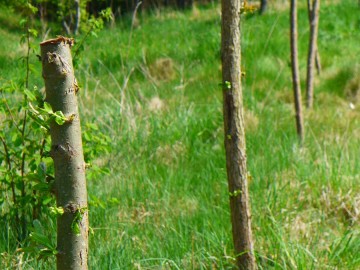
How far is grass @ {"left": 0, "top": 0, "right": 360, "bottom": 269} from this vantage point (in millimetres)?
2533

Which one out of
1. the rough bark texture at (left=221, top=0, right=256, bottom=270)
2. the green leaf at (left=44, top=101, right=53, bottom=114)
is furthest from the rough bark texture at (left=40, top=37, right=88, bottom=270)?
the rough bark texture at (left=221, top=0, right=256, bottom=270)

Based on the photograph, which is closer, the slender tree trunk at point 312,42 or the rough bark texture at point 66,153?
the rough bark texture at point 66,153

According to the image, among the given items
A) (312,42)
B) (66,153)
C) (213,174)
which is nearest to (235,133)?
(66,153)

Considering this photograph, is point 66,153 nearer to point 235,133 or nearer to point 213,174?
point 235,133

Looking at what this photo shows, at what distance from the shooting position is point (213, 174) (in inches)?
137

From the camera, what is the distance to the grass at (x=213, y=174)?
253 cm

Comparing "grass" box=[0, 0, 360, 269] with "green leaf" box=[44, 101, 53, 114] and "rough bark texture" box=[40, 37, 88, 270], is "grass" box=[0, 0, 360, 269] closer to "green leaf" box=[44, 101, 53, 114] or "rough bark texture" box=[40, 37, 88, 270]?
"rough bark texture" box=[40, 37, 88, 270]

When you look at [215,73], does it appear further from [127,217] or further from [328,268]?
[328,268]

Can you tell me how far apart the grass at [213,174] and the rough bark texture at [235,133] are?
0.15 metres

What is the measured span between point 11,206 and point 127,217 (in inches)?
21.9

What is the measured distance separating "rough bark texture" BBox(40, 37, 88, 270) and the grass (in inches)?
32.3

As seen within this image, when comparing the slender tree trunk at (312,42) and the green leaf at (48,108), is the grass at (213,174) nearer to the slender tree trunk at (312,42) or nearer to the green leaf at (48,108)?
the slender tree trunk at (312,42)

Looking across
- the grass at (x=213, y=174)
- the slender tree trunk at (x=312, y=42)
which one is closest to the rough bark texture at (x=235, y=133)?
the grass at (x=213, y=174)

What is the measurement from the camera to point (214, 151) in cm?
395
